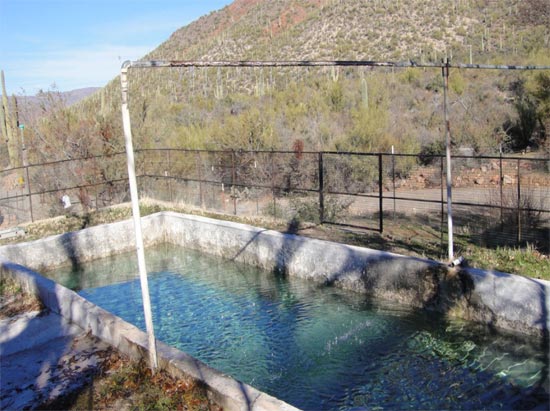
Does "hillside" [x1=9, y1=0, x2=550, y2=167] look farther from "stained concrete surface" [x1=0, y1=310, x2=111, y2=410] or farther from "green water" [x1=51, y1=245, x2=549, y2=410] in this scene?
"stained concrete surface" [x1=0, y1=310, x2=111, y2=410]

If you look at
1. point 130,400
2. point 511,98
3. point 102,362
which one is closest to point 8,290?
point 102,362

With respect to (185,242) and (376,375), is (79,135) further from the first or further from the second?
(376,375)

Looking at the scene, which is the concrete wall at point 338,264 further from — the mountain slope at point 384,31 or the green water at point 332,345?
the mountain slope at point 384,31

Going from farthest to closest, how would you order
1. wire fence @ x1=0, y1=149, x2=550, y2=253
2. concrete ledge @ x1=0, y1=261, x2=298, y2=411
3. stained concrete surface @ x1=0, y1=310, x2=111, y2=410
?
wire fence @ x1=0, y1=149, x2=550, y2=253
stained concrete surface @ x1=0, y1=310, x2=111, y2=410
concrete ledge @ x1=0, y1=261, x2=298, y2=411

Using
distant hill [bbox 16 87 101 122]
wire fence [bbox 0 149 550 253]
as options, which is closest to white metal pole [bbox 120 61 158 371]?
wire fence [bbox 0 149 550 253]

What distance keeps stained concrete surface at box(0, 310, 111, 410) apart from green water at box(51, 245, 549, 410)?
1.55m

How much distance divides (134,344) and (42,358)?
1246 mm

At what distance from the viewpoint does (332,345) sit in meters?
7.66

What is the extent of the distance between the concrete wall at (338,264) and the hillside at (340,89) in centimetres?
671

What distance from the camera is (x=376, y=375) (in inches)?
264

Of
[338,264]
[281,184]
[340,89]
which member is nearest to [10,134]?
[281,184]

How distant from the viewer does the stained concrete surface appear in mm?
5625

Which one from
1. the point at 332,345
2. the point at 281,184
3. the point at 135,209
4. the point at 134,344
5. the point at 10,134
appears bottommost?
the point at 332,345

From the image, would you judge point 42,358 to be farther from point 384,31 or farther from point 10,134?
point 384,31
